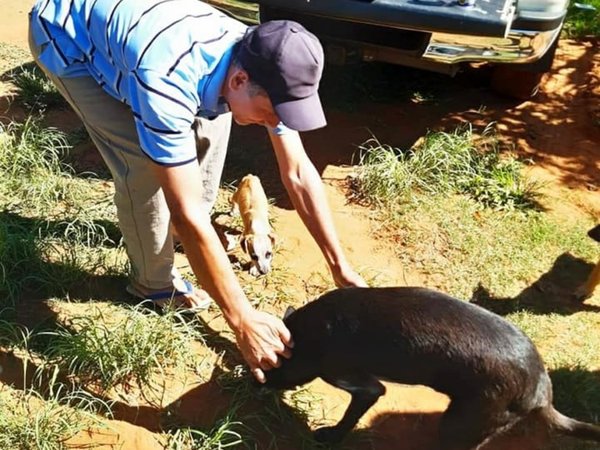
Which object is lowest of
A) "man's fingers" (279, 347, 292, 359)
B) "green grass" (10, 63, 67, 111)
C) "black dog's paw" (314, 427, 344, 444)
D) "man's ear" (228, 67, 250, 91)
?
"black dog's paw" (314, 427, 344, 444)

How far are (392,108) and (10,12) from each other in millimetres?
3588

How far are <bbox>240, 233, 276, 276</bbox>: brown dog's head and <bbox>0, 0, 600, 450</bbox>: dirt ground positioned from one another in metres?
0.18

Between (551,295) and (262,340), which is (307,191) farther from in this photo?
(551,295)

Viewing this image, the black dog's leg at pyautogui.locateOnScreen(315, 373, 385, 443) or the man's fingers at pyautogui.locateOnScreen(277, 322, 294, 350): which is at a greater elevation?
the man's fingers at pyautogui.locateOnScreen(277, 322, 294, 350)

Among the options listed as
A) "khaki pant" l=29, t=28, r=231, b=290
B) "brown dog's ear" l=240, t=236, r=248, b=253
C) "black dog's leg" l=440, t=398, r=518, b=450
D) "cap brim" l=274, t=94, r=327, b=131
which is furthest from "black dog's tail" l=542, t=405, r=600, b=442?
"brown dog's ear" l=240, t=236, r=248, b=253

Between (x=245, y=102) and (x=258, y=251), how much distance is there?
164cm

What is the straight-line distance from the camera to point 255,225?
434cm

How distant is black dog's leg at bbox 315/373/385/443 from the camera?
323cm

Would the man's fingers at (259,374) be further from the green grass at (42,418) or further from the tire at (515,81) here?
the tire at (515,81)

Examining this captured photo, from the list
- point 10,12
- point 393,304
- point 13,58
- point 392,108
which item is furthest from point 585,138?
point 10,12

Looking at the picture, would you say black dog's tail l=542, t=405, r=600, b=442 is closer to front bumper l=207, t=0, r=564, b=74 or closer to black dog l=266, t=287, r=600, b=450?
black dog l=266, t=287, r=600, b=450

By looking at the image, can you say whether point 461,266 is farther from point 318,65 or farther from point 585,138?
point 318,65

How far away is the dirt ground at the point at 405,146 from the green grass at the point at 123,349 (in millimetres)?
175

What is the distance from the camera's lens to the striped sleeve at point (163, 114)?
274 centimetres
